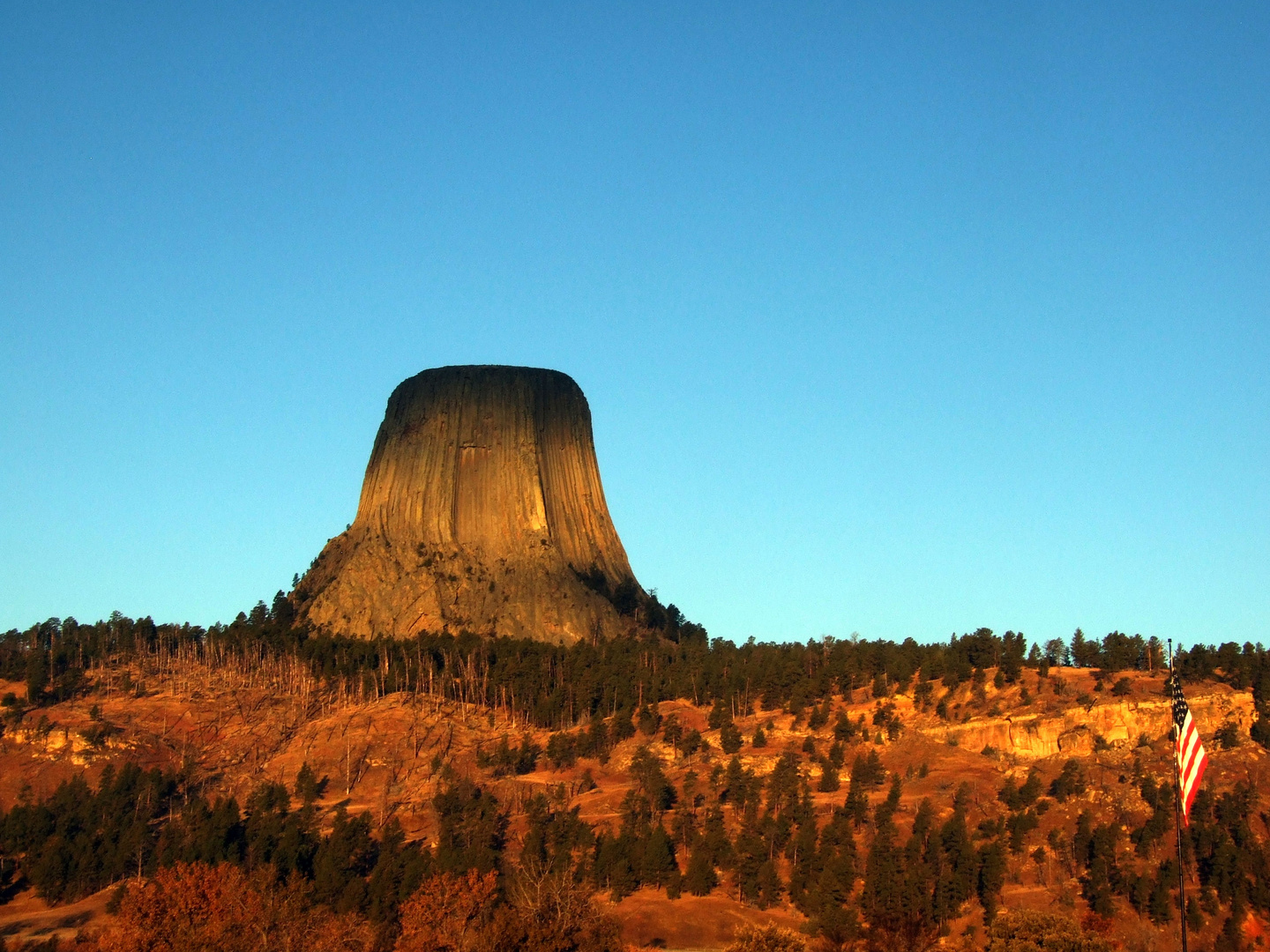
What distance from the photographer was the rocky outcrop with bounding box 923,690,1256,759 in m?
109

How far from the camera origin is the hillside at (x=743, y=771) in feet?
291

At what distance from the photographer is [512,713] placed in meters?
133

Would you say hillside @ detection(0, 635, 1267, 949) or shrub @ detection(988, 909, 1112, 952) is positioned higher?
hillside @ detection(0, 635, 1267, 949)

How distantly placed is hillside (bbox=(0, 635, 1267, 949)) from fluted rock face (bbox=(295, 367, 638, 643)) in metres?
15.6

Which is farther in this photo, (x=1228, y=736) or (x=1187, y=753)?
(x=1228, y=736)

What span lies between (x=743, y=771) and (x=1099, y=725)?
2460 cm

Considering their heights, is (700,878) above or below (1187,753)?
below

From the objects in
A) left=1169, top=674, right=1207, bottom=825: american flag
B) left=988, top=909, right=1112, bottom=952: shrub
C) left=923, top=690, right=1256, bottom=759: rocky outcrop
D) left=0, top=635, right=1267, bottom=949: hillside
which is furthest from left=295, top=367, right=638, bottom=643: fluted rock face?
left=1169, top=674, right=1207, bottom=825: american flag

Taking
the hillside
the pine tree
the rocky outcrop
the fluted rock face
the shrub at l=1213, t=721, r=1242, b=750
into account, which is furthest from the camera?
the fluted rock face

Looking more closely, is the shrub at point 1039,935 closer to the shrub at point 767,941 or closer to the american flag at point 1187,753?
the shrub at point 767,941

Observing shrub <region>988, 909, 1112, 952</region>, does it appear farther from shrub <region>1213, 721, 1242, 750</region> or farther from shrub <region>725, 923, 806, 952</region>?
shrub <region>1213, 721, 1242, 750</region>

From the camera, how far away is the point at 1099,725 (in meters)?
110

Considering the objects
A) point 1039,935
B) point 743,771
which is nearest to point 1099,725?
point 743,771

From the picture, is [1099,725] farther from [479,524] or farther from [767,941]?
[479,524]
